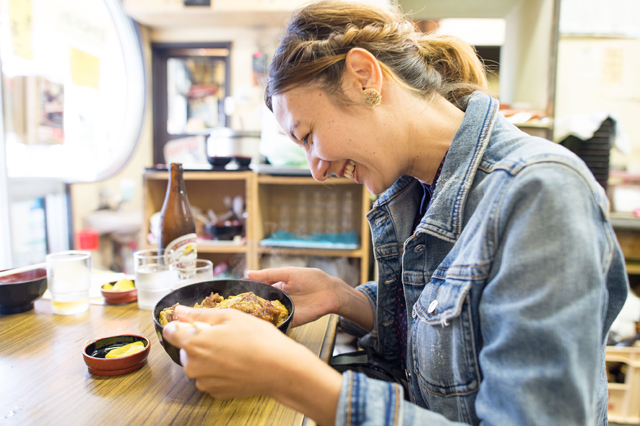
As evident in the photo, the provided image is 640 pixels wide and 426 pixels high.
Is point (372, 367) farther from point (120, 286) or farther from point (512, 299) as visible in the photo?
point (120, 286)

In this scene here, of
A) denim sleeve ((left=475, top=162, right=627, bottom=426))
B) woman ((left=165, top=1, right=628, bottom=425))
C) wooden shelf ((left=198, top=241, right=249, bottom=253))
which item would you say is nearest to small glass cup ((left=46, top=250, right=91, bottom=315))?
woman ((left=165, top=1, right=628, bottom=425))

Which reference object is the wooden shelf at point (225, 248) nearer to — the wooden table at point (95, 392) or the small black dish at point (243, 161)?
the small black dish at point (243, 161)

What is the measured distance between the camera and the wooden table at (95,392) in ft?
1.86

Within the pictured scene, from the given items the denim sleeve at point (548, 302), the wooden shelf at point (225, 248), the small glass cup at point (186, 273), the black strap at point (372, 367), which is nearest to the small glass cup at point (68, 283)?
the small glass cup at point (186, 273)

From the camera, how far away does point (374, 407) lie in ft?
1.76

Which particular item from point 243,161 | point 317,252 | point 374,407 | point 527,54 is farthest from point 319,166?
point 527,54

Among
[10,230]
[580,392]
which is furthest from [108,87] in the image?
[580,392]

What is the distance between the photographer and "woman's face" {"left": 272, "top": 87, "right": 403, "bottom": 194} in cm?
86

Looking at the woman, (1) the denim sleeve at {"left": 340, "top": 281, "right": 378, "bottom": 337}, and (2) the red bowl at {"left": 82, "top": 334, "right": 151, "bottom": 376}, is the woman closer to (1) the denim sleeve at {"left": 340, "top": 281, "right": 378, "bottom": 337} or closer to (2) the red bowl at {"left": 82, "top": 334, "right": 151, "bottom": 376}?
(1) the denim sleeve at {"left": 340, "top": 281, "right": 378, "bottom": 337}

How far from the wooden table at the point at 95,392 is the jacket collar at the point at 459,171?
361 mm

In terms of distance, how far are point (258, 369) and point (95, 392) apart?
30 cm

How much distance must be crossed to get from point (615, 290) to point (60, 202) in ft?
8.72

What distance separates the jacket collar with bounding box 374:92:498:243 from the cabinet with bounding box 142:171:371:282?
3.62 ft

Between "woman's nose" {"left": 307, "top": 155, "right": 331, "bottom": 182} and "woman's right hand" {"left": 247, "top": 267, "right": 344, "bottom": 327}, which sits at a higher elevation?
"woman's nose" {"left": 307, "top": 155, "right": 331, "bottom": 182}
